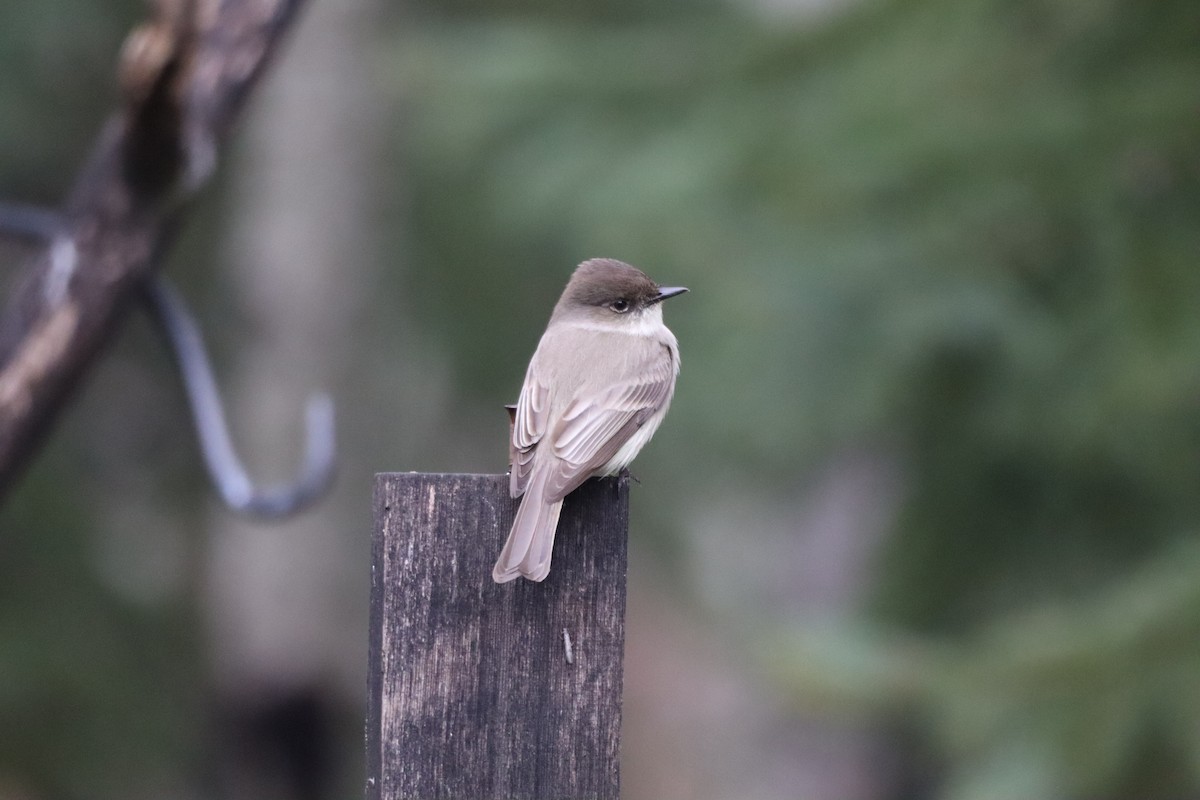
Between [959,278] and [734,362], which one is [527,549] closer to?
[959,278]

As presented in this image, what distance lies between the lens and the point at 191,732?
1208cm

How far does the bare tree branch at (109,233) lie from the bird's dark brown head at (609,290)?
1.18 m

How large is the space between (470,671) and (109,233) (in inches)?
96.4

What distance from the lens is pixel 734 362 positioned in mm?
8703

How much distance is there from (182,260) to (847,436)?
624 centimetres

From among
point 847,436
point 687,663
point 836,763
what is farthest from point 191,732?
point 687,663

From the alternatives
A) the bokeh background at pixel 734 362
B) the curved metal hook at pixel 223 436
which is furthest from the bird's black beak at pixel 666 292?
the bokeh background at pixel 734 362

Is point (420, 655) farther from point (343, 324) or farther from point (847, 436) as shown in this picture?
point (343, 324)

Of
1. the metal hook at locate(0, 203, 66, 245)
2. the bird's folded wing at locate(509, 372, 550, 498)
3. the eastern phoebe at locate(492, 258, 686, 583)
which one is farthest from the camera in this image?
the metal hook at locate(0, 203, 66, 245)

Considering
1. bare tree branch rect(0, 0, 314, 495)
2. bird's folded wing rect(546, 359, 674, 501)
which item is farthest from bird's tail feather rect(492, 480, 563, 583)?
bare tree branch rect(0, 0, 314, 495)

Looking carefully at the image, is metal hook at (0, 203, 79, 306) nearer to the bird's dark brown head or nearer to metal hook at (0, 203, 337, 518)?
metal hook at (0, 203, 337, 518)

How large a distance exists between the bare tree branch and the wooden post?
7.14 feet

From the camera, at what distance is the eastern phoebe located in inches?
111

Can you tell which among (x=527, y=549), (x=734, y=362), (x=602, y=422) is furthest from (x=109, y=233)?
(x=734, y=362)
